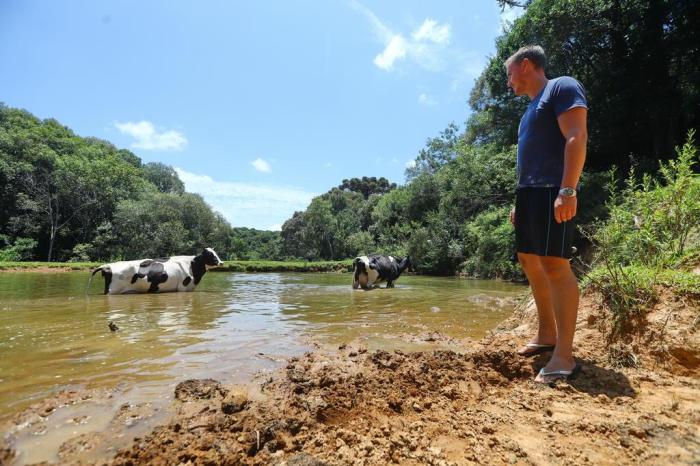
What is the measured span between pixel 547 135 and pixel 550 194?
42cm

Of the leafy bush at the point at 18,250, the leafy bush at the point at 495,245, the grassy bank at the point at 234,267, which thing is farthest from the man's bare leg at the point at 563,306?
the leafy bush at the point at 18,250

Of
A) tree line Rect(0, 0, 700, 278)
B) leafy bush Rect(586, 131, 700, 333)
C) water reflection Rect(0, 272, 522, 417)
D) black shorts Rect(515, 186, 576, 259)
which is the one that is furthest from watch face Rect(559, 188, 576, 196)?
tree line Rect(0, 0, 700, 278)

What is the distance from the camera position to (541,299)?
8.91 feet

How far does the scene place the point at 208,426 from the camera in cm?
161

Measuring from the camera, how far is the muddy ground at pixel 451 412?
4.57ft

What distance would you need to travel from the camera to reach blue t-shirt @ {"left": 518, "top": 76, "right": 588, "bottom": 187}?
7.68ft

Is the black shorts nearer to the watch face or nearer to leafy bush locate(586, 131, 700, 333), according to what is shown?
the watch face

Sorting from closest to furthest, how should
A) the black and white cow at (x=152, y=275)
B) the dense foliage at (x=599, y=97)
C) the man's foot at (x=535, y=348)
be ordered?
the man's foot at (x=535, y=348) < the black and white cow at (x=152, y=275) < the dense foliage at (x=599, y=97)

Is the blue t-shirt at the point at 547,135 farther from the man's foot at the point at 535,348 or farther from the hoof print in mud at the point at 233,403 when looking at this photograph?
the hoof print in mud at the point at 233,403

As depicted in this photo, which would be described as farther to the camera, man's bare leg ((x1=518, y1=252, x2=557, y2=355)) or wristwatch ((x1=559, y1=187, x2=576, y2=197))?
man's bare leg ((x1=518, y1=252, x2=557, y2=355))

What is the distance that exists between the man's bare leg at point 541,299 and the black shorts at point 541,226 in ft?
0.51

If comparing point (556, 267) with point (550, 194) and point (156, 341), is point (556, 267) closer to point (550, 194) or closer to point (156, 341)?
point (550, 194)

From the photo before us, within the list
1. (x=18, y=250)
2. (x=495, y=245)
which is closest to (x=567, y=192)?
(x=495, y=245)

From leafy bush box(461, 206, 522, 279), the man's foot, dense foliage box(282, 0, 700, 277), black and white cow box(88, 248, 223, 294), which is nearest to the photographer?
the man's foot
